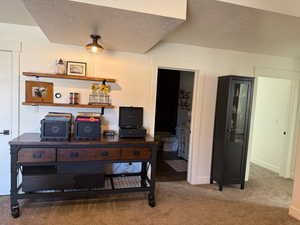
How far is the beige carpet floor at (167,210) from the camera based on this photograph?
7.41 feet

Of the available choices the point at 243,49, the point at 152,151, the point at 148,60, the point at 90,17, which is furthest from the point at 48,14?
the point at 243,49

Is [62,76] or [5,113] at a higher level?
[62,76]

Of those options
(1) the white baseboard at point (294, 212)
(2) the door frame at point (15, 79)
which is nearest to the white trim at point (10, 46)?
(2) the door frame at point (15, 79)

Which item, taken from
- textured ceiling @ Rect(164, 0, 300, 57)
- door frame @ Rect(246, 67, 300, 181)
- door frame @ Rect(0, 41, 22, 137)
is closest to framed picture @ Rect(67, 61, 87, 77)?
door frame @ Rect(0, 41, 22, 137)

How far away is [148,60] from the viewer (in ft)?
9.91

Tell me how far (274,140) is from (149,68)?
10.7ft

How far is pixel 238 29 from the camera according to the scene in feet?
7.79

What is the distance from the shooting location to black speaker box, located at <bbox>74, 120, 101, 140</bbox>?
243cm

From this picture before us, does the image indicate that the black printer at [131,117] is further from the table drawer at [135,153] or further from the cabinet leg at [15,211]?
the cabinet leg at [15,211]

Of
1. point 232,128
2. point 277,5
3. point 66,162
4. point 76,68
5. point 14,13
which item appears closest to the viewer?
point 277,5

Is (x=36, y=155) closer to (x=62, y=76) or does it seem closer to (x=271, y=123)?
(x=62, y=76)

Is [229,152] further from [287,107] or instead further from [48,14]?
[48,14]

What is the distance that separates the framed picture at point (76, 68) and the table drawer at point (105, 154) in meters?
1.10

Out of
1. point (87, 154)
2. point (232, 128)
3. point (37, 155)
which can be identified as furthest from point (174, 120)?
point (37, 155)
